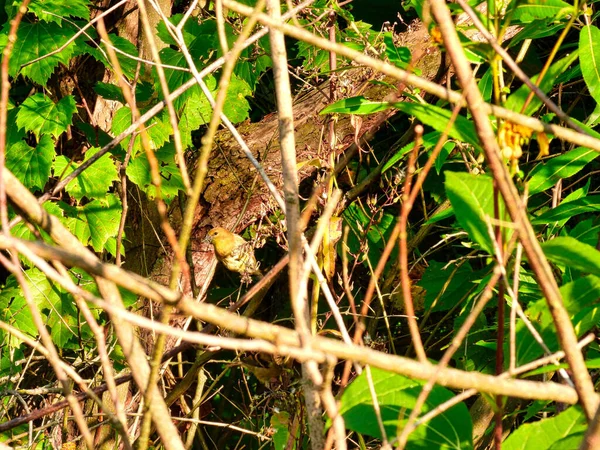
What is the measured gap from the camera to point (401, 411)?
28.6 inches

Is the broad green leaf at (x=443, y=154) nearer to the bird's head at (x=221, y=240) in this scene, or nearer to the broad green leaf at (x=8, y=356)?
the bird's head at (x=221, y=240)

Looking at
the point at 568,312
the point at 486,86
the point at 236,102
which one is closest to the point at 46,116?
the point at 236,102

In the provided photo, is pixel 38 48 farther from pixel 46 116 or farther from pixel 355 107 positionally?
pixel 355 107

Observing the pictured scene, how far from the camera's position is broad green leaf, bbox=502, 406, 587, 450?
2.18ft

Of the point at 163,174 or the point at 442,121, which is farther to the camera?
the point at 163,174

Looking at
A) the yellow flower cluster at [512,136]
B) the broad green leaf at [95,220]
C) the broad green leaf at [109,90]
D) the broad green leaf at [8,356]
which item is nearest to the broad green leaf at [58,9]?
the broad green leaf at [109,90]

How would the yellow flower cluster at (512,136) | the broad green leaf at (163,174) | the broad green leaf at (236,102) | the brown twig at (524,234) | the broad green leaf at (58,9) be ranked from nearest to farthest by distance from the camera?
the brown twig at (524,234)
the yellow flower cluster at (512,136)
the broad green leaf at (58,9)
the broad green leaf at (163,174)
the broad green leaf at (236,102)

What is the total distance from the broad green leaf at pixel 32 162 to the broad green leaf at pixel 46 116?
48mm

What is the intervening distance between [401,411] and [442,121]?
1.08ft

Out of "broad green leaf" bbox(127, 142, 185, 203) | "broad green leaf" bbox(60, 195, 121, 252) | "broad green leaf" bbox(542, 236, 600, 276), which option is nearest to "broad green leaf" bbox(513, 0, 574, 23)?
"broad green leaf" bbox(542, 236, 600, 276)

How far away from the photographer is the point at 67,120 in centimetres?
240

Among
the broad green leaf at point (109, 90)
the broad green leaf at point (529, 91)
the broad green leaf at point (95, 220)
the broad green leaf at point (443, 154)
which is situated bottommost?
the broad green leaf at point (95, 220)

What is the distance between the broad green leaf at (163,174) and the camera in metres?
2.47

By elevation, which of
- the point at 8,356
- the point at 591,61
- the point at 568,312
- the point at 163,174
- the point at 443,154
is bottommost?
the point at 8,356
